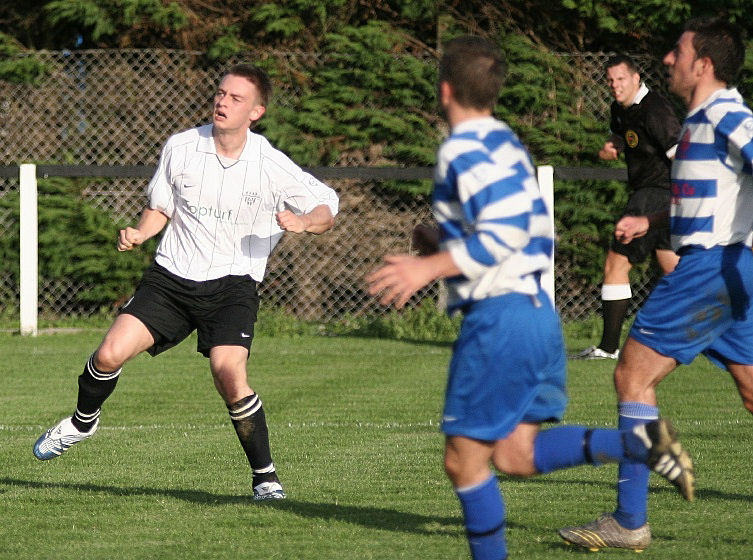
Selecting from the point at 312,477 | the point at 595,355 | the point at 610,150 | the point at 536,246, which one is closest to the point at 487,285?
the point at 536,246

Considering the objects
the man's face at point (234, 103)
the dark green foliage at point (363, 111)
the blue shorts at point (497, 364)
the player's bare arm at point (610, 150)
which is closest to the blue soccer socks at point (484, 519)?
the blue shorts at point (497, 364)

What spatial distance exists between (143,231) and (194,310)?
41cm

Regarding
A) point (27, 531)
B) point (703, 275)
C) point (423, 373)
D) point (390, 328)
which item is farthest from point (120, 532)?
point (390, 328)

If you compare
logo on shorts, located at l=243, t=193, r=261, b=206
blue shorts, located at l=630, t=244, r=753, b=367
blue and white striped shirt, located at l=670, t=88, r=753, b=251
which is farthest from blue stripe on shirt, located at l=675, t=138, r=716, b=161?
logo on shorts, located at l=243, t=193, r=261, b=206

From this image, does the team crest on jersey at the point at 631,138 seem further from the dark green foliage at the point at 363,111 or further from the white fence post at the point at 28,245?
the white fence post at the point at 28,245

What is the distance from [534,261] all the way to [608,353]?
21.6ft

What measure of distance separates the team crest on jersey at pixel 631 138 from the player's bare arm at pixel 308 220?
3.89m

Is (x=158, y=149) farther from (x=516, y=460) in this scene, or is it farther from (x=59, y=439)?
(x=516, y=460)

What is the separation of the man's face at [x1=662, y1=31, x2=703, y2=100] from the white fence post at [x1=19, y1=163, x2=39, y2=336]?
844cm

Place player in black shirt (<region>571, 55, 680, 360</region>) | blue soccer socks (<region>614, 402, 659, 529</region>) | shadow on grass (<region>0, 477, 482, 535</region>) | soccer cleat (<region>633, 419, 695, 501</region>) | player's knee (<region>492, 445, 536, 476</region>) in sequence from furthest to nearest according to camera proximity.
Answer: player in black shirt (<region>571, 55, 680, 360</region>)
shadow on grass (<region>0, 477, 482, 535</region>)
blue soccer socks (<region>614, 402, 659, 529</region>)
player's knee (<region>492, 445, 536, 476</region>)
soccer cleat (<region>633, 419, 695, 501</region>)

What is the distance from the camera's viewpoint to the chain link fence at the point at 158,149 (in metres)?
13.0

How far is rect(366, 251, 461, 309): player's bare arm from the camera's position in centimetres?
349

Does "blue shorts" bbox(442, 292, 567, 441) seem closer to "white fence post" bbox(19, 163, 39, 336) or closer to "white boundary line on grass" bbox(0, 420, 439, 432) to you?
"white boundary line on grass" bbox(0, 420, 439, 432)

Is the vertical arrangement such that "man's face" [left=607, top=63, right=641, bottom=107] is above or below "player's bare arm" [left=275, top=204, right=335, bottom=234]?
above
